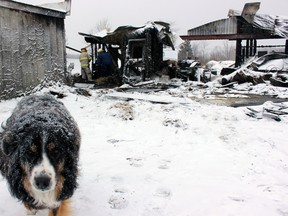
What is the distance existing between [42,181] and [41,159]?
0.20m

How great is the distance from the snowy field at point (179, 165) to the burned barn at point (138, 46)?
8.64 m

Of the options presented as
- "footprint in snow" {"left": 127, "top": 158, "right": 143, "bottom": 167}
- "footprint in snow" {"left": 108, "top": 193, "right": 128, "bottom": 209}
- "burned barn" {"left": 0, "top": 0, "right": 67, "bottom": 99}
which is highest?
"burned barn" {"left": 0, "top": 0, "right": 67, "bottom": 99}

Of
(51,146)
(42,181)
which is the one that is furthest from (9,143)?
(42,181)

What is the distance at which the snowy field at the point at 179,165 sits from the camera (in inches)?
139

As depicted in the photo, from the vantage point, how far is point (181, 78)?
18.5 m

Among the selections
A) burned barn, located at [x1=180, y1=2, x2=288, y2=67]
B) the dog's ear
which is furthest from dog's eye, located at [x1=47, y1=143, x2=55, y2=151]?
burned barn, located at [x1=180, y1=2, x2=288, y2=67]

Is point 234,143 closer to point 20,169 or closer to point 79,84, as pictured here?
point 20,169

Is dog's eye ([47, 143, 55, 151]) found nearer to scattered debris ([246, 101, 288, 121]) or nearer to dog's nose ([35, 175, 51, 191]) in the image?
dog's nose ([35, 175, 51, 191])

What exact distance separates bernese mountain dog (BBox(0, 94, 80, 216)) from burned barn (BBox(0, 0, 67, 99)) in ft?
23.9

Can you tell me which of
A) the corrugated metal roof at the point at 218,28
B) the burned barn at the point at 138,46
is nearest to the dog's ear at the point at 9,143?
the burned barn at the point at 138,46

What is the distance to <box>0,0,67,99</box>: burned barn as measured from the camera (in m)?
9.68

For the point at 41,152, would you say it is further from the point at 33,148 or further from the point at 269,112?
the point at 269,112

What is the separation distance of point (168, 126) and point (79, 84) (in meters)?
9.32

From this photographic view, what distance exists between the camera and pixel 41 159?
268 centimetres
